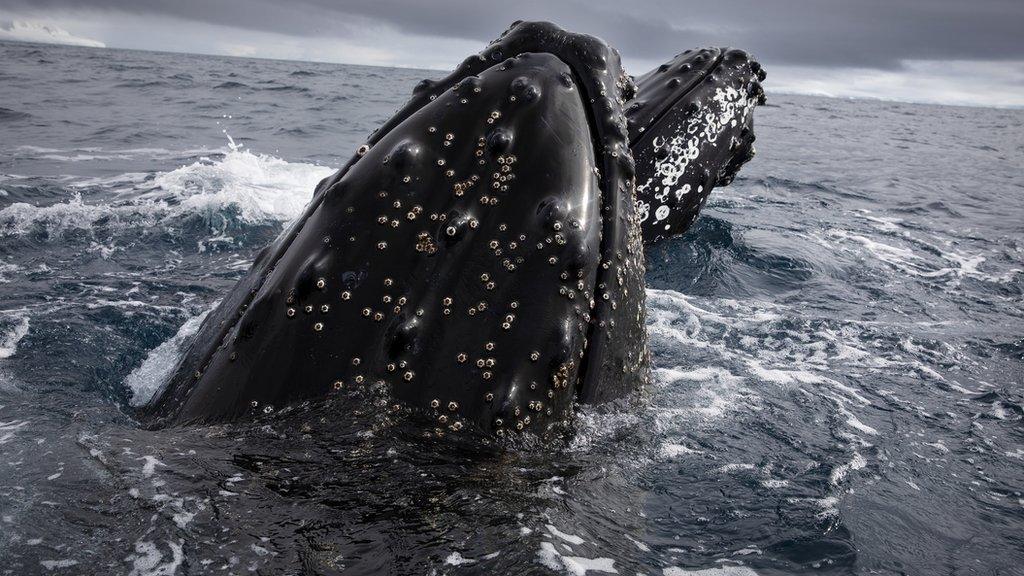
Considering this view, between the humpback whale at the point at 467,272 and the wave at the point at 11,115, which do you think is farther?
the wave at the point at 11,115

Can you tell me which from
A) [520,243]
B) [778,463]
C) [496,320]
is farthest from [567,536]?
[778,463]

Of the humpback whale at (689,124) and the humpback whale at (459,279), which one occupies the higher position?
the humpback whale at (689,124)

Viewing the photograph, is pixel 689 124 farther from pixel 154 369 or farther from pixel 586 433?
pixel 154 369

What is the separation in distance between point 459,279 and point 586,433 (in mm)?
841

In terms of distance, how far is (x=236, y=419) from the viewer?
302 centimetres

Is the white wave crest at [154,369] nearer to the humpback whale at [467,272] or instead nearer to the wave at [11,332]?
the wave at [11,332]

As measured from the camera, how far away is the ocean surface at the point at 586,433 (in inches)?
98.0

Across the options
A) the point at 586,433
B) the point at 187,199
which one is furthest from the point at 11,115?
the point at 586,433

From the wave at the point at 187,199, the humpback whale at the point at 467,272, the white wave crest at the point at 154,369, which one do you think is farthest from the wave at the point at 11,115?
the humpback whale at the point at 467,272

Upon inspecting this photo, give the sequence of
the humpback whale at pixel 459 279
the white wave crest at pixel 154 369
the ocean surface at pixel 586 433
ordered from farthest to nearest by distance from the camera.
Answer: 1. the white wave crest at pixel 154 369
2. the humpback whale at pixel 459 279
3. the ocean surface at pixel 586 433

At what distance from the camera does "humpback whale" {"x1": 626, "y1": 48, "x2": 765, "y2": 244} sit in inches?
251

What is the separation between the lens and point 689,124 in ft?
21.2

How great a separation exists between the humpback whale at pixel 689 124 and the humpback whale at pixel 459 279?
2.98m

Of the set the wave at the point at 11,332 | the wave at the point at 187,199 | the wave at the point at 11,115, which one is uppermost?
the wave at the point at 11,115
